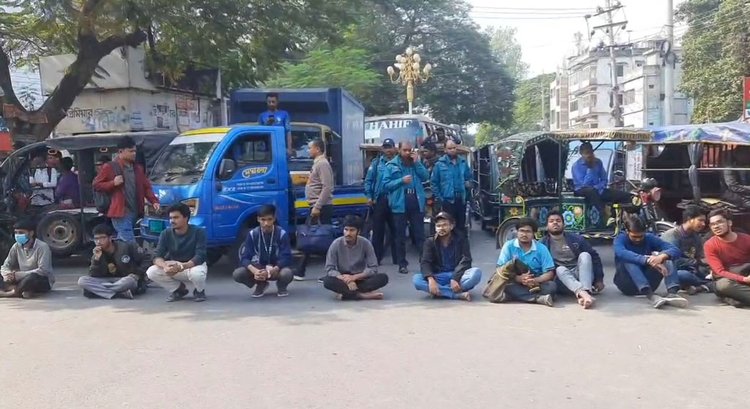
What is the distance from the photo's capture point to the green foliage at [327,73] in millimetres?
25891

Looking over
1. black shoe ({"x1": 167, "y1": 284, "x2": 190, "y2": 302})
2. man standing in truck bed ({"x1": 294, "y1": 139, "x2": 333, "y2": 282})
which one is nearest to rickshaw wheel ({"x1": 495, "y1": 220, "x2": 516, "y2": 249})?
man standing in truck bed ({"x1": 294, "y1": 139, "x2": 333, "y2": 282})

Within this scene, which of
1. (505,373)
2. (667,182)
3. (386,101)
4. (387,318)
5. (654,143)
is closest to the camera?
(505,373)

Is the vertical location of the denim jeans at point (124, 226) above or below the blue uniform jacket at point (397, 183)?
below

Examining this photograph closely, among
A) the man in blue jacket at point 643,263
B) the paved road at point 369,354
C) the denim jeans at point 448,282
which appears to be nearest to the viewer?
the paved road at point 369,354

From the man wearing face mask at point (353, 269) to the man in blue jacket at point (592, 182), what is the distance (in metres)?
3.94

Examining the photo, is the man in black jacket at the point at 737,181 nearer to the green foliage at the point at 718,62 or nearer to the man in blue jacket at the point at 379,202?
the man in blue jacket at the point at 379,202

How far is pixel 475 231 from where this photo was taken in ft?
53.0

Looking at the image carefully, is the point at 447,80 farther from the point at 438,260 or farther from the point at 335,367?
the point at 335,367

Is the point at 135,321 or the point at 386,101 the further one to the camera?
the point at 386,101

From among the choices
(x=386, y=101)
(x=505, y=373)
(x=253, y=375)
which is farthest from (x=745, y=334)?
(x=386, y=101)

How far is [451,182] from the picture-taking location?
10773mm

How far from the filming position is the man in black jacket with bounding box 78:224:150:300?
8.32 meters

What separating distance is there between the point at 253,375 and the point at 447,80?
1406 inches

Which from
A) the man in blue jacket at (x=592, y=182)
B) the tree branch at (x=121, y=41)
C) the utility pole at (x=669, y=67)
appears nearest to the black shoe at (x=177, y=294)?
the tree branch at (x=121, y=41)
